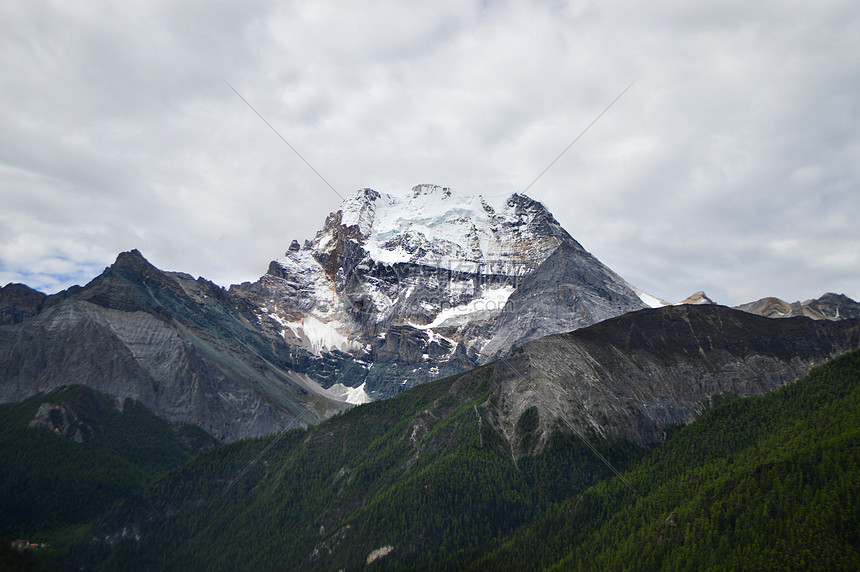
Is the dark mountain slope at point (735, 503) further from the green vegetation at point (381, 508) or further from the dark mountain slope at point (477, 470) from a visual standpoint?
the dark mountain slope at point (477, 470)

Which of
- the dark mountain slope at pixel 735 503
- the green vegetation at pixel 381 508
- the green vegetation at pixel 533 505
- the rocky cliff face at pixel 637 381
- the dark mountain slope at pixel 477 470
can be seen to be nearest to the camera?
the dark mountain slope at pixel 735 503

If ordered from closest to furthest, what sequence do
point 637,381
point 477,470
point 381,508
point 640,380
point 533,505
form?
point 533,505 < point 381,508 < point 477,470 < point 637,381 < point 640,380

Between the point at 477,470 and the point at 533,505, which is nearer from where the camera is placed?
the point at 533,505

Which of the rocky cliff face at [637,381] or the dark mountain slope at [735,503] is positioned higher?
the rocky cliff face at [637,381]

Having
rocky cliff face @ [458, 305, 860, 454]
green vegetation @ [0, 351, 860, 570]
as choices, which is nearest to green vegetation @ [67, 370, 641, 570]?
green vegetation @ [0, 351, 860, 570]

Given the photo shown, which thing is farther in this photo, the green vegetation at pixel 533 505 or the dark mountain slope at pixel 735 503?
the green vegetation at pixel 533 505

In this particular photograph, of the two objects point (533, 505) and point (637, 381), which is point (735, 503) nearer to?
point (533, 505)

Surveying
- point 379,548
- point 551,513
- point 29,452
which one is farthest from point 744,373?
point 29,452

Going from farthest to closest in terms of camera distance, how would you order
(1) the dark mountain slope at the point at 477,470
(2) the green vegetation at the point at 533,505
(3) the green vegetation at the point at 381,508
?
(1) the dark mountain slope at the point at 477,470, (3) the green vegetation at the point at 381,508, (2) the green vegetation at the point at 533,505

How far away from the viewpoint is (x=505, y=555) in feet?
426

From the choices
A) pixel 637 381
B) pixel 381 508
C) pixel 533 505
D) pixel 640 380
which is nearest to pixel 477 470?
pixel 533 505

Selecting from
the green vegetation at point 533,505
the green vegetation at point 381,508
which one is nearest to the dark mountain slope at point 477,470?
the green vegetation at point 381,508

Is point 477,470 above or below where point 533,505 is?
above

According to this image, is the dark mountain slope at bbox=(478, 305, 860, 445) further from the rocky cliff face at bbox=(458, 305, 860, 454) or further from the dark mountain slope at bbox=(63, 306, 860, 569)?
the dark mountain slope at bbox=(63, 306, 860, 569)
